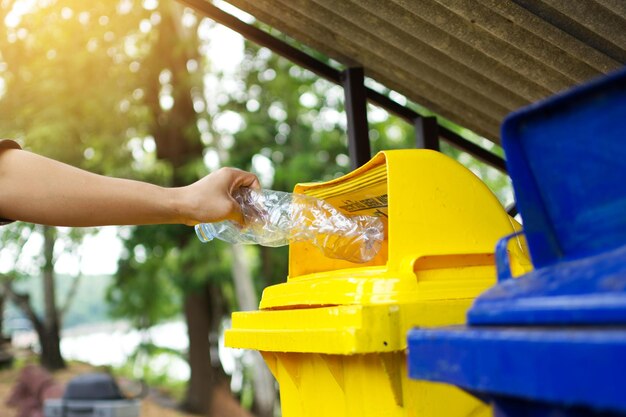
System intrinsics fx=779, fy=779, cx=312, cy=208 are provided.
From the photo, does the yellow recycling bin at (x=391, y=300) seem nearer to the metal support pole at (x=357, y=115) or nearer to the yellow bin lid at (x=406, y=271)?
the yellow bin lid at (x=406, y=271)

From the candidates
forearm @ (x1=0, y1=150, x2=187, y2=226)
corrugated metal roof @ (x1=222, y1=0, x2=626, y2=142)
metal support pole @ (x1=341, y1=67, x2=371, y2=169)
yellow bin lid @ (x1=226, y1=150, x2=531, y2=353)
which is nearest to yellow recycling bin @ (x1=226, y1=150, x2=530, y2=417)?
yellow bin lid @ (x1=226, y1=150, x2=531, y2=353)

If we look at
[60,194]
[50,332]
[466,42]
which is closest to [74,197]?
[60,194]

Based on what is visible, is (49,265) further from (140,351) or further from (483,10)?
(483,10)

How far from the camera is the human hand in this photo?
249 centimetres

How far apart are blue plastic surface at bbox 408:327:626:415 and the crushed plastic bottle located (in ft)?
4.48

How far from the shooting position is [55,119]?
11.5 meters

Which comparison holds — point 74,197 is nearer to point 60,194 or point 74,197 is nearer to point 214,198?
point 60,194

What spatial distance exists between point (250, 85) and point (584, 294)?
11179 millimetres

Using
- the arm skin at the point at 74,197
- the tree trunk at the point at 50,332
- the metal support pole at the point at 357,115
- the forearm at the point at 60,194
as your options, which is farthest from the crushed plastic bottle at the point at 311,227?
the tree trunk at the point at 50,332

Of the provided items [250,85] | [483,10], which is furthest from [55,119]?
[483,10]

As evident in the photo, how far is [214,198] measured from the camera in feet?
8.48

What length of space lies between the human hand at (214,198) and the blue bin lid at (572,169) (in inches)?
46.3

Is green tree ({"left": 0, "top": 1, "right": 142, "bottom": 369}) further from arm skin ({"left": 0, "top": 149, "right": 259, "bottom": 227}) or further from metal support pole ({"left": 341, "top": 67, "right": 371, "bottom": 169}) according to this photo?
arm skin ({"left": 0, "top": 149, "right": 259, "bottom": 227})

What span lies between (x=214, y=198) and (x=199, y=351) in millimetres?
10183
